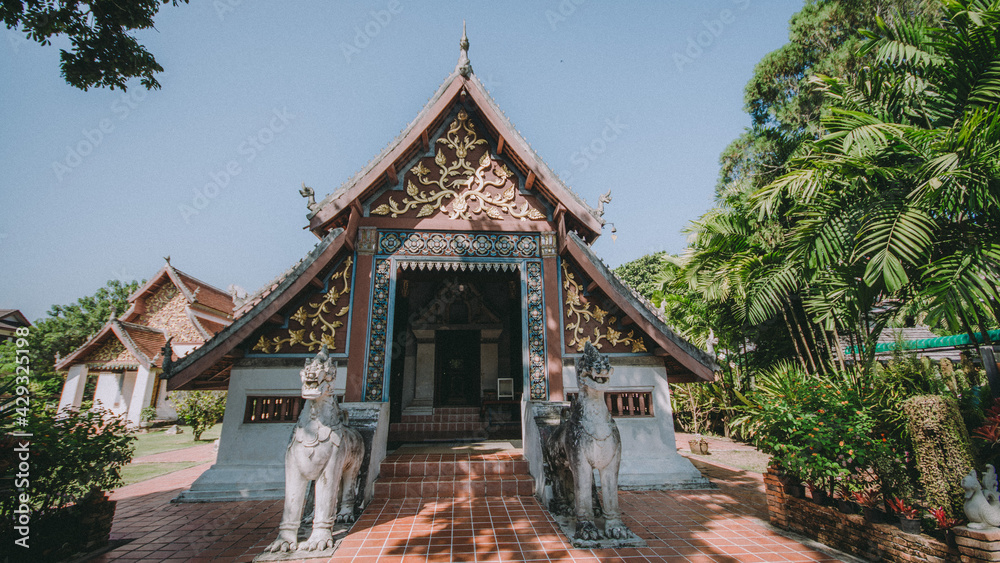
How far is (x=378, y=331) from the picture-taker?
20.4ft

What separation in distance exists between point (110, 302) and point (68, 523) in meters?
43.2

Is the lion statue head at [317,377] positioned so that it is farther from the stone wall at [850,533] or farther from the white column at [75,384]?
the white column at [75,384]

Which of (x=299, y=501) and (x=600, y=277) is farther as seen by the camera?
(x=600, y=277)

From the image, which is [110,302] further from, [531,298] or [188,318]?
[531,298]

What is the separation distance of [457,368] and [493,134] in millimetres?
6148

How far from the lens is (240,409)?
5969 millimetres

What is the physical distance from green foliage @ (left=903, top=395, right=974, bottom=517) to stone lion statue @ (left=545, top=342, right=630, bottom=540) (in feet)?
8.06

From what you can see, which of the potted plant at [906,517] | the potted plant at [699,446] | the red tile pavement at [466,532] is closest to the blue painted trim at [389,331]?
the red tile pavement at [466,532]

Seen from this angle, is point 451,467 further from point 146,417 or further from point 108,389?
point 108,389

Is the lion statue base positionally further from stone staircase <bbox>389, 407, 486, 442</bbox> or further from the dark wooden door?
the dark wooden door

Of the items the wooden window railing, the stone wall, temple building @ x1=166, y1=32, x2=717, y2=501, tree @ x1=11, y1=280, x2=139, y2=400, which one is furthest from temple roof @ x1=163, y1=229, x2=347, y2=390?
tree @ x1=11, y1=280, x2=139, y2=400

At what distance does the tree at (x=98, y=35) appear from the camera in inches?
182

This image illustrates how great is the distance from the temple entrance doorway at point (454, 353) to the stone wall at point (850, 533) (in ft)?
17.0

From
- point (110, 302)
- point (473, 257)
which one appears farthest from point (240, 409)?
point (110, 302)
